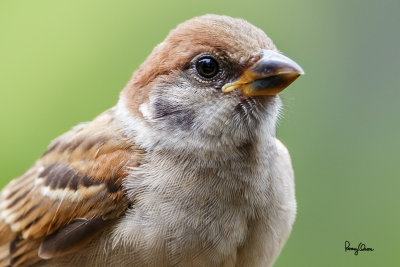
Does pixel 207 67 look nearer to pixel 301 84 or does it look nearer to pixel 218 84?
pixel 218 84

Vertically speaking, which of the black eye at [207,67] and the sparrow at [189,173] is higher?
the black eye at [207,67]

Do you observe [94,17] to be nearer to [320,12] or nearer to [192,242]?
[320,12]
